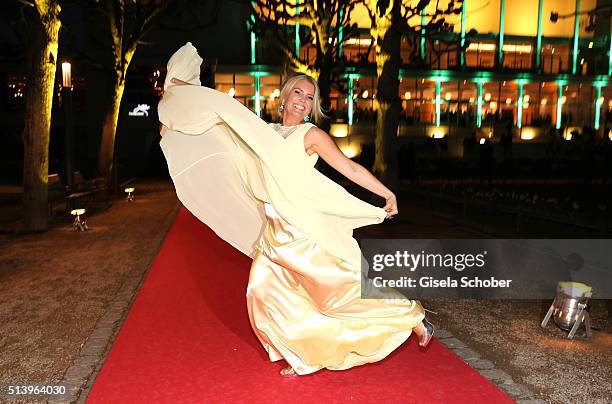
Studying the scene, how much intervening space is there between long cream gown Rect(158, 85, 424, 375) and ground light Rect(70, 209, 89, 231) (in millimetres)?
7829

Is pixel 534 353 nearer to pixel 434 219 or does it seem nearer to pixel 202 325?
pixel 202 325

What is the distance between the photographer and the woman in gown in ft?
12.7

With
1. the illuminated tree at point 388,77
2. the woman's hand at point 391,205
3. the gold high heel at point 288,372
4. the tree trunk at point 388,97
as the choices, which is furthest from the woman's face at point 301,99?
the tree trunk at point 388,97

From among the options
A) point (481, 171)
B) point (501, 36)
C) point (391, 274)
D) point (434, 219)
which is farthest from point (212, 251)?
point (501, 36)

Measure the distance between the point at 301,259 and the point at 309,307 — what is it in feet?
1.18

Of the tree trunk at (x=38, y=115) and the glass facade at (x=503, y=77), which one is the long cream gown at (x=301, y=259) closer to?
the tree trunk at (x=38, y=115)

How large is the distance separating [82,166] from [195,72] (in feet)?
92.4

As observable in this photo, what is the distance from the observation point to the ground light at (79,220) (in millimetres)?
11188

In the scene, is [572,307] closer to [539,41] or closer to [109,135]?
[109,135]

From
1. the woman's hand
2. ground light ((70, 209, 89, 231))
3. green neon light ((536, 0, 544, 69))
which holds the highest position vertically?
green neon light ((536, 0, 544, 69))

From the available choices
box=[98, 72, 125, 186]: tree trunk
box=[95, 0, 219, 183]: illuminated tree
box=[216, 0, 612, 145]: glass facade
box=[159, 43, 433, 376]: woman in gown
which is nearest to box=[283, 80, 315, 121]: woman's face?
box=[159, 43, 433, 376]: woman in gown

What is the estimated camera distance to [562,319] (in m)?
5.29

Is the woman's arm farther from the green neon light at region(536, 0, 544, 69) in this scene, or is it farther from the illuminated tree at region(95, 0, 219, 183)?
the green neon light at region(536, 0, 544, 69)

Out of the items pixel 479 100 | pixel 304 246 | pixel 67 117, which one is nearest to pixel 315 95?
pixel 304 246
